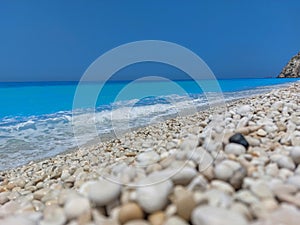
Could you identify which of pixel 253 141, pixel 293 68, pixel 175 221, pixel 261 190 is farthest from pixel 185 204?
pixel 293 68

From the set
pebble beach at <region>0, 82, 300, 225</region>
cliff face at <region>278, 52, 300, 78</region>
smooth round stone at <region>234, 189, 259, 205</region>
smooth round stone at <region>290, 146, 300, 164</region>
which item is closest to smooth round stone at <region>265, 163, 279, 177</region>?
pebble beach at <region>0, 82, 300, 225</region>

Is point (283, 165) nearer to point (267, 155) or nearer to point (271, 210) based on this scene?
point (267, 155)

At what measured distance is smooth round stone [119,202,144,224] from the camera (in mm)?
1106

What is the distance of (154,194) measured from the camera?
1149 mm

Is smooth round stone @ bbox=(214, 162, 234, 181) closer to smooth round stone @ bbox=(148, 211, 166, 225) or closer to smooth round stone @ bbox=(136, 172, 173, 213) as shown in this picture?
smooth round stone @ bbox=(136, 172, 173, 213)

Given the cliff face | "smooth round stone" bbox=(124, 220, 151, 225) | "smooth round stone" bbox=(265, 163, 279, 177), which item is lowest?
"smooth round stone" bbox=(124, 220, 151, 225)

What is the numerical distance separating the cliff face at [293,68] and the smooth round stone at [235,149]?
58.4 meters

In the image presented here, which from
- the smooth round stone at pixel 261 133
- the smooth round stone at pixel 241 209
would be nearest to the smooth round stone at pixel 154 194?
the smooth round stone at pixel 241 209

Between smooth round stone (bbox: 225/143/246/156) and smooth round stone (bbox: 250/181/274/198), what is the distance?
0.35 metres

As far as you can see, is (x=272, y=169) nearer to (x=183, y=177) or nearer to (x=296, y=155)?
(x=296, y=155)

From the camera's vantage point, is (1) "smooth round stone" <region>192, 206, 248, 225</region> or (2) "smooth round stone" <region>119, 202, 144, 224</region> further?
(2) "smooth round stone" <region>119, 202, 144, 224</region>

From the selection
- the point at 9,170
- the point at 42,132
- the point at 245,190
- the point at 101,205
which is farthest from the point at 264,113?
the point at 42,132

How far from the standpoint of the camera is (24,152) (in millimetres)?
4789

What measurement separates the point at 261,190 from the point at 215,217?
0.96 ft
